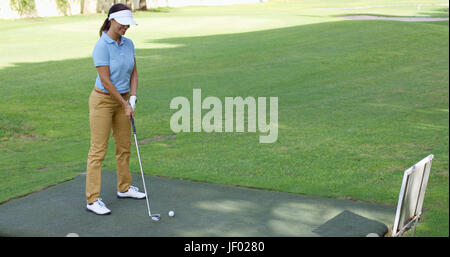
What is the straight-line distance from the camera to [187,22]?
28.7m

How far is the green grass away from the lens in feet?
22.4

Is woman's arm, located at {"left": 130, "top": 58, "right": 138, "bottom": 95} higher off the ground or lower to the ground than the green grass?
higher

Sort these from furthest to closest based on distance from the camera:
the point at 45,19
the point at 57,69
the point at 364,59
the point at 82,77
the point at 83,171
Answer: the point at 45,19, the point at 364,59, the point at 57,69, the point at 82,77, the point at 83,171

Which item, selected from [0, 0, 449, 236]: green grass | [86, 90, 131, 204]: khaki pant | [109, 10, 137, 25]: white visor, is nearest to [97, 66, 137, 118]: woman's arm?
[86, 90, 131, 204]: khaki pant

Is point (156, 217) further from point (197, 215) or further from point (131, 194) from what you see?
point (131, 194)

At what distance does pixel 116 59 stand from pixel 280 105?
258 inches

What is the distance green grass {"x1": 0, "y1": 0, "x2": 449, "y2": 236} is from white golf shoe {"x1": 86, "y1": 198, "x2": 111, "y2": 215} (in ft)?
3.79

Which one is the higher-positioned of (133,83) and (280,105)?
(133,83)

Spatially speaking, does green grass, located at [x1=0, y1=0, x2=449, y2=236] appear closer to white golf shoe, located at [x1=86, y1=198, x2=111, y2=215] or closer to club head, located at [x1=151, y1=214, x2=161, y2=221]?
white golf shoe, located at [x1=86, y1=198, x2=111, y2=215]

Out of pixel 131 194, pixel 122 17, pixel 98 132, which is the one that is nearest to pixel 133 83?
pixel 98 132

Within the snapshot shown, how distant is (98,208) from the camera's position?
5.39 meters
